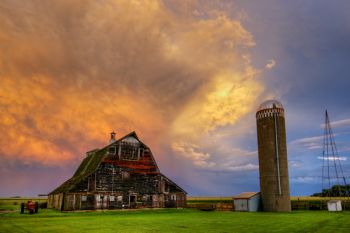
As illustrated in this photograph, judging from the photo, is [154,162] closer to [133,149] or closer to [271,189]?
[133,149]

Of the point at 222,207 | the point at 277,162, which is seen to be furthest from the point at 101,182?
the point at 277,162

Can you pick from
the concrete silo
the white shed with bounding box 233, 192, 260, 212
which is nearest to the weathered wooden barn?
the white shed with bounding box 233, 192, 260, 212

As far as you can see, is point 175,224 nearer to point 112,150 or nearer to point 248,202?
point 112,150

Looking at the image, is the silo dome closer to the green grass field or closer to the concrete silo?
the concrete silo

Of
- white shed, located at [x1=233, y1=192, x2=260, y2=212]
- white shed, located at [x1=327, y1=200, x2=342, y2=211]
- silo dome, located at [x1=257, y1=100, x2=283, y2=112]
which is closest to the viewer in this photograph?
white shed, located at [x1=327, y1=200, x2=342, y2=211]

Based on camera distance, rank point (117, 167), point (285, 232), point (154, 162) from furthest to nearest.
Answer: point (154, 162) → point (117, 167) → point (285, 232)

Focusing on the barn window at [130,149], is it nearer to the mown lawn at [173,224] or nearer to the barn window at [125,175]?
the barn window at [125,175]

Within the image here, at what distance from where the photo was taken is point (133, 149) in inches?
1560

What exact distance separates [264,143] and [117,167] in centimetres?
1987

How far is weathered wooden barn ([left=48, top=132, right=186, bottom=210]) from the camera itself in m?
34.9

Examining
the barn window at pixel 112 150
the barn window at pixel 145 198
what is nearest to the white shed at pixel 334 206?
the barn window at pixel 145 198

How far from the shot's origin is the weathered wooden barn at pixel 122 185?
34.9 metres

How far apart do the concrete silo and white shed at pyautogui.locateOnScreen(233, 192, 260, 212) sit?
0.91m

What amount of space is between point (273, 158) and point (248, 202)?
6.68m
